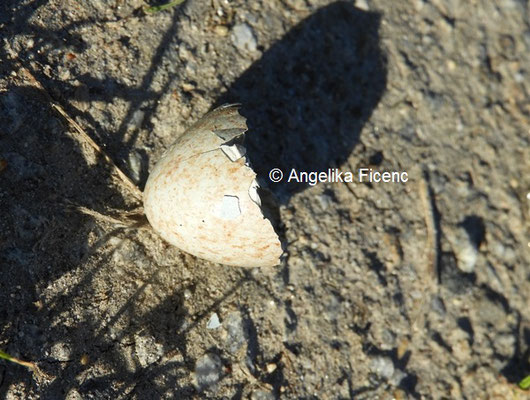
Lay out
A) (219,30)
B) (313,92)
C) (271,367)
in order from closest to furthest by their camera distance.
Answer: (271,367) < (219,30) < (313,92)

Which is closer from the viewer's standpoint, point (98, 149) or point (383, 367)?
point (98, 149)

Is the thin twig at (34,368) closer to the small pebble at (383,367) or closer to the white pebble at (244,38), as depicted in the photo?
the small pebble at (383,367)

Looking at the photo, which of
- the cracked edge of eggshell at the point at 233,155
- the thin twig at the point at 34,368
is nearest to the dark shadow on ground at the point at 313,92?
the cracked edge of eggshell at the point at 233,155

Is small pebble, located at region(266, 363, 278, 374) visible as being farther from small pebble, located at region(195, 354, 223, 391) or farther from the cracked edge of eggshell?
the cracked edge of eggshell

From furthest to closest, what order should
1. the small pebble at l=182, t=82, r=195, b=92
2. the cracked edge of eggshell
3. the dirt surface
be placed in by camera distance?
the small pebble at l=182, t=82, r=195, b=92 < the dirt surface < the cracked edge of eggshell

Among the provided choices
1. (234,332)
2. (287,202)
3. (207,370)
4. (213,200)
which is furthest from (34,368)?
(287,202)

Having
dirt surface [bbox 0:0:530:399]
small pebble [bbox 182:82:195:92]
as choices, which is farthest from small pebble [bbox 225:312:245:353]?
small pebble [bbox 182:82:195:92]

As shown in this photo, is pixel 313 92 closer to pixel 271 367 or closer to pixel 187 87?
pixel 187 87

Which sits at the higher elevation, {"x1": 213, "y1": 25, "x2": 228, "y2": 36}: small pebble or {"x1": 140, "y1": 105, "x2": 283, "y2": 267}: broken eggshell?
{"x1": 213, "y1": 25, "x2": 228, "y2": 36}: small pebble
